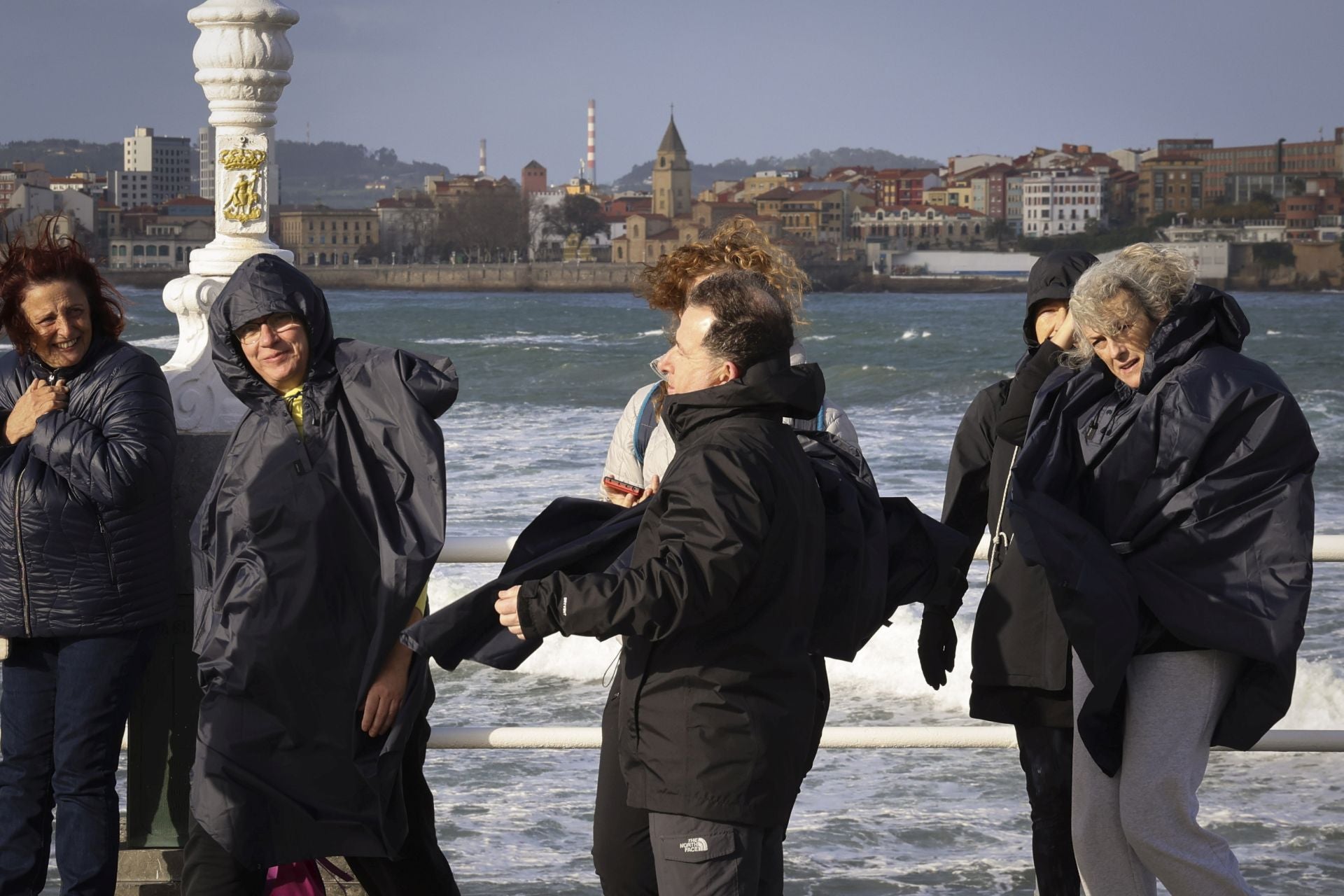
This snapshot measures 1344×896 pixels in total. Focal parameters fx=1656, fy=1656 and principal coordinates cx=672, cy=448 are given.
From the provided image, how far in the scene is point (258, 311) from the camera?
250 cm

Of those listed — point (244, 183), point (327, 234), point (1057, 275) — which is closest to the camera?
point (1057, 275)

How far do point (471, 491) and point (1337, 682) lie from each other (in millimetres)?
7961

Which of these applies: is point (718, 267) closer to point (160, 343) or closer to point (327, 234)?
point (160, 343)

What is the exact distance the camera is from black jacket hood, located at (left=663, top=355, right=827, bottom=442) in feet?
7.04

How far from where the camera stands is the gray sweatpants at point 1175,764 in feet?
7.79

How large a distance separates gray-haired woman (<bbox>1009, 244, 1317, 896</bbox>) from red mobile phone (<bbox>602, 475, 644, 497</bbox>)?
1.93 ft

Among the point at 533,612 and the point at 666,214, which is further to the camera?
the point at 666,214

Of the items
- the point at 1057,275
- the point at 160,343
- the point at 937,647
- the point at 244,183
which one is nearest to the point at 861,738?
the point at 937,647

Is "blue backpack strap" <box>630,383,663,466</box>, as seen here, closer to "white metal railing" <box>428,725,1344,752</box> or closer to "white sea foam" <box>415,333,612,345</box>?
"white metal railing" <box>428,725,1344,752</box>

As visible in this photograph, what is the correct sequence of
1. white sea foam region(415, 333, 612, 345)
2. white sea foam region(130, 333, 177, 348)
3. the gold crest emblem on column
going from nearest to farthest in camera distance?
the gold crest emblem on column, white sea foam region(130, 333, 177, 348), white sea foam region(415, 333, 612, 345)

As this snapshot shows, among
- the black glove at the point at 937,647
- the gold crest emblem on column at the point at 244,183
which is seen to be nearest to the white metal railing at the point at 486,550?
the black glove at the point at 937,647

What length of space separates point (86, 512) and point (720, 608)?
1.18 m

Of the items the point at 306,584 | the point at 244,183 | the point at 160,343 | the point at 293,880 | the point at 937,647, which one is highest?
the point at 244,183

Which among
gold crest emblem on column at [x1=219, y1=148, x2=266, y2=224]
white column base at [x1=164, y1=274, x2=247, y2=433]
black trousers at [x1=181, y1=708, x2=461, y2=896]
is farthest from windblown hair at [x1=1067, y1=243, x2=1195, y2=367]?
gold crest emblem on column at [x1=219, y1=148, x2=266, y2=224]
